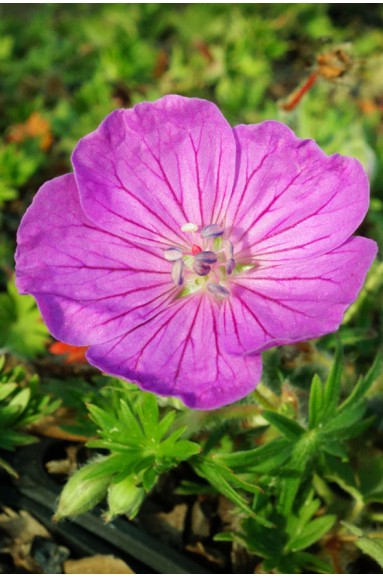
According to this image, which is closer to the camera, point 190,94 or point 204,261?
point 204,261

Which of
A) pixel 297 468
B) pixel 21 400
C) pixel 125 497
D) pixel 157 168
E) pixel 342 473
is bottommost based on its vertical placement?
pixel 342 473

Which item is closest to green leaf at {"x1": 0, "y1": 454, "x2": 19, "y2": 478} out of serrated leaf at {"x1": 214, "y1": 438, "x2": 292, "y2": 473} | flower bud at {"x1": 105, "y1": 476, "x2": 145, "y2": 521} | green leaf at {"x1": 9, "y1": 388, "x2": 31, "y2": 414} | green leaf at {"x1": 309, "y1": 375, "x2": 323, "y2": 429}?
green leaf at {"x1": 9, "y1": 388, "x2": 31, "y2": 414}

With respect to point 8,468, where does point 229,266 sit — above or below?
above

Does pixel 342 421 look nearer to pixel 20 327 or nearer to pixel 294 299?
pixel 294 299

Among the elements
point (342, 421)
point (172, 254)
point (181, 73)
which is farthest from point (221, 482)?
point (181, 73)

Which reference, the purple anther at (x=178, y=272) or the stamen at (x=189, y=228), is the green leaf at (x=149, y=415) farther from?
the stamen at (x=189, y=228)

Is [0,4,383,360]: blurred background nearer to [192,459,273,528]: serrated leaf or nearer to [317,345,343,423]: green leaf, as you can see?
[317,345,343,423]: green leaf

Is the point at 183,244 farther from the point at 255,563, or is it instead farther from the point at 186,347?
the point at 255,563

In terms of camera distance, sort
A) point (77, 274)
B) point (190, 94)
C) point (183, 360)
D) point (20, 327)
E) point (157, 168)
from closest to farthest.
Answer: point (183, 360) < point (77, 274) < point (157, 168) < point (20, 327) < point (190, 94)
